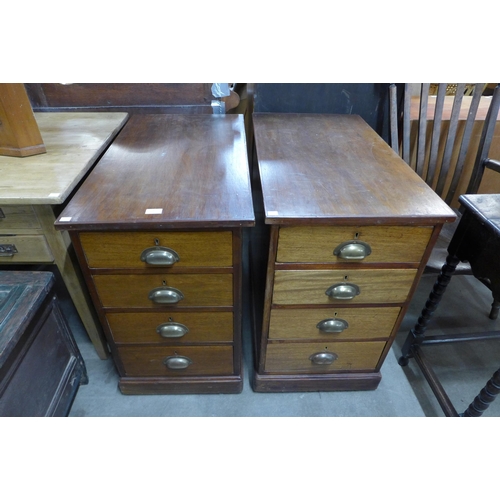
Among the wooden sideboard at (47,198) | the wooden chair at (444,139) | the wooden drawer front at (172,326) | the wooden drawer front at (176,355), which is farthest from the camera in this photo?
the wooden chair at (444,139)

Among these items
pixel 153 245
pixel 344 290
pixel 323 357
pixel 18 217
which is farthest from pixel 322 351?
pixel 18 217

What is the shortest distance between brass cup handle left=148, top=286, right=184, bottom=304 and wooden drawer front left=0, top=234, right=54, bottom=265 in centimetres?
36

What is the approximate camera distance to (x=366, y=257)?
2.87 feet

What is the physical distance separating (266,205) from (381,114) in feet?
3.12

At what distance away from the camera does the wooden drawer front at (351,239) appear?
83 centimetres

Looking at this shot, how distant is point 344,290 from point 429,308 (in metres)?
0.50

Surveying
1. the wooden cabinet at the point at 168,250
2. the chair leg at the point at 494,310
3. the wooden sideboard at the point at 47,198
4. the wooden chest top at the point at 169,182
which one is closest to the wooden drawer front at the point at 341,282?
the wooden cabinet at the point at 168,250

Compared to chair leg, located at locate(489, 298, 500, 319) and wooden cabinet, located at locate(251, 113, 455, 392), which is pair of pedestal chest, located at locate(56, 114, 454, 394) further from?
chair leg, located at locate(489, 298, 500, 319)

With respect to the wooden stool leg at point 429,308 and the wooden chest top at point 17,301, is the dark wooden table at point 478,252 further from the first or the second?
the wooden chest top at point 17,301

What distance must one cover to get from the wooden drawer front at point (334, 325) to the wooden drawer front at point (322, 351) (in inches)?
1.7

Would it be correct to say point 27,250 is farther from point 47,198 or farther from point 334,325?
point 334,325

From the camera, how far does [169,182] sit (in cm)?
93

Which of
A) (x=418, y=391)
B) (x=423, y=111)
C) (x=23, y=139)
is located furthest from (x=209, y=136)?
(x=418, y=391)

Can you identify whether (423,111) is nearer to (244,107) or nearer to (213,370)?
(244,107)
